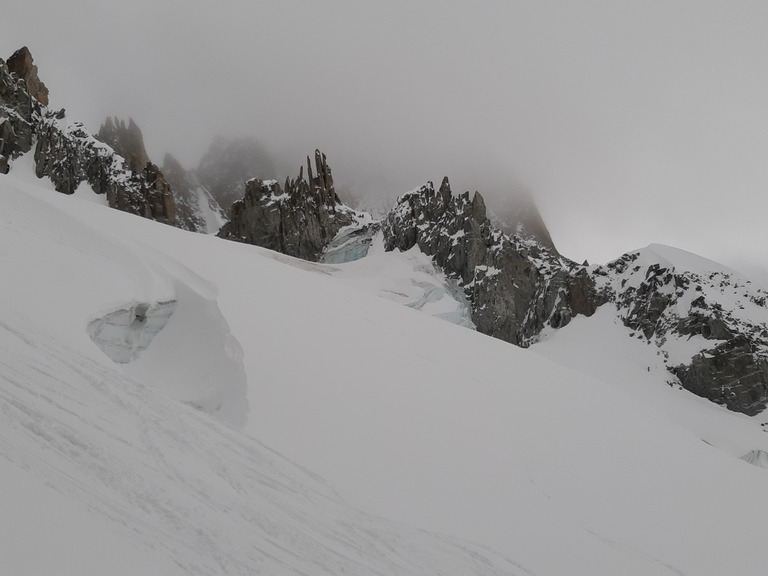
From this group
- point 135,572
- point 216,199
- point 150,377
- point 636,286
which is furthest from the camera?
point 216,199

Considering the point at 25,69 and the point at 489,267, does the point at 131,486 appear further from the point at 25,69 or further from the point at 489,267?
the point at 25,69

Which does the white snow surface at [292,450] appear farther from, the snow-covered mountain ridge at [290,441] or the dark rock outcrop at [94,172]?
the dark rock outcrop at [94,172]

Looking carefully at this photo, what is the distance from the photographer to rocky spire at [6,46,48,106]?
202 ft

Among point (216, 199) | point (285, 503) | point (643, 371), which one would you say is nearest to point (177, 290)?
point (285, 503)

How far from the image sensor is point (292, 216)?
6619cm

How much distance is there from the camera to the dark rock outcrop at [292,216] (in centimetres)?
6506

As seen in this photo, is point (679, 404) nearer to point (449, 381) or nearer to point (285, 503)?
point (449, 381)

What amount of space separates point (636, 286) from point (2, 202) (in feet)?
240

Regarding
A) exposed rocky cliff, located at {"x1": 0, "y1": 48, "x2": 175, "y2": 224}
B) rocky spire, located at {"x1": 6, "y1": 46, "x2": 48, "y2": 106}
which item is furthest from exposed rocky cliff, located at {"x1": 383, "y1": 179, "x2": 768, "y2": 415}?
rocky spire, located at {"x1": 6, "y1": 46, "x2": 48, "y2": 106}

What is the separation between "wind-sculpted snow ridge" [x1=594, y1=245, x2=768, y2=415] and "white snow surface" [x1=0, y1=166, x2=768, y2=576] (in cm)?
5142

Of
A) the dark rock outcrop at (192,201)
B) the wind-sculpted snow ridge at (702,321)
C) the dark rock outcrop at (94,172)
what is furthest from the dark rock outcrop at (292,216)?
the wind-sculpted snow ridge at (702,321)

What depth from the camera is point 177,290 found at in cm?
999

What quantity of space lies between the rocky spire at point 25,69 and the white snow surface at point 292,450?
7109 centimetres

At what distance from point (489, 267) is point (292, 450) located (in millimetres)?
58599
